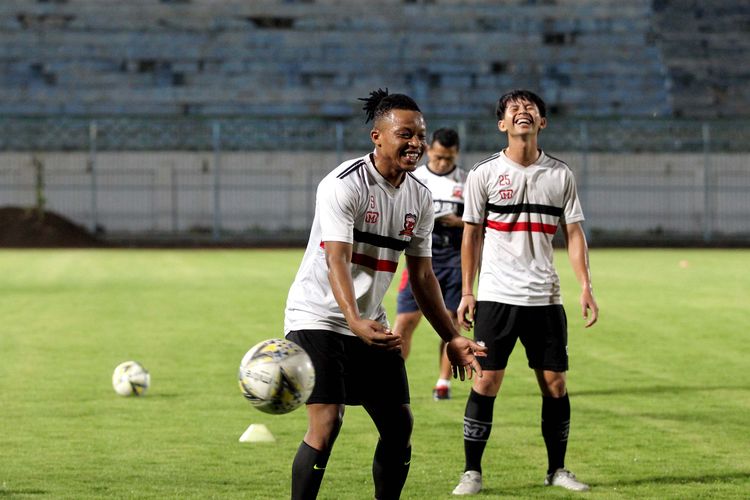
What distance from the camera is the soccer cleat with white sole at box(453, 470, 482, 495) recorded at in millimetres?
7367

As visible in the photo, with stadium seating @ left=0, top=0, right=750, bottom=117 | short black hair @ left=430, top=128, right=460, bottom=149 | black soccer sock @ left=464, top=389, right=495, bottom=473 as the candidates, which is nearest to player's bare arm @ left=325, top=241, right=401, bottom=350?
black soccer sock @ left=464, top=389, right=495, bottom=473

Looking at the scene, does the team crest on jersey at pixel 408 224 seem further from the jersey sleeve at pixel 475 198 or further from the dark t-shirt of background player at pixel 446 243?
the dark t-shirt of background player at pixel 446 243

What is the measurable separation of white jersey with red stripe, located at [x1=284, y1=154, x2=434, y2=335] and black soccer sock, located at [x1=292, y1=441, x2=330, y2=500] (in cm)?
57

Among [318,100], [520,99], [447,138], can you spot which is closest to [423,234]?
[520,99]

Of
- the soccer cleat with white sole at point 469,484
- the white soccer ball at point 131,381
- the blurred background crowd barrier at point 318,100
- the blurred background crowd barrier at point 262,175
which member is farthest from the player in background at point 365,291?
the blurred background crowd barrier at point 262,175

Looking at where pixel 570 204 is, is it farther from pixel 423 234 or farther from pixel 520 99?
pixel 423 234

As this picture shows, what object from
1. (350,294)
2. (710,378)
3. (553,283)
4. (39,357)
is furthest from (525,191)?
(39,357)

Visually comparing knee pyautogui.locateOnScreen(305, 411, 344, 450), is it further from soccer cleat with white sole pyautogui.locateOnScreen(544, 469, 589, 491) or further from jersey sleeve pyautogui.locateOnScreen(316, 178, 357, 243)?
soccer cleat with white sole pyautogui.locateOnScreen(544, 469, 589, 491)

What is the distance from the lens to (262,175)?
41656mm

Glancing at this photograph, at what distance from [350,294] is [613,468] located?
3.12 m

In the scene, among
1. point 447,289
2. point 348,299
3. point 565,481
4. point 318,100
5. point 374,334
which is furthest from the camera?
point 318,100

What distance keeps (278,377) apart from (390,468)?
2.65 ft

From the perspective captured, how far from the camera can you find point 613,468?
8125 millimetres

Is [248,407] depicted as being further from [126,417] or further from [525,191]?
[525,191]
